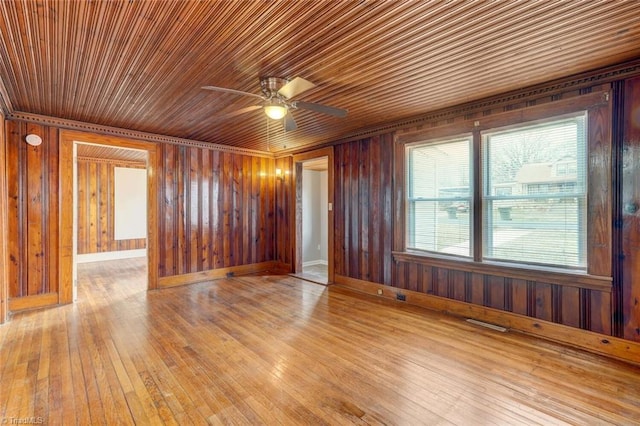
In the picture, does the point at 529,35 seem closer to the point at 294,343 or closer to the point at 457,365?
the point at 457,365

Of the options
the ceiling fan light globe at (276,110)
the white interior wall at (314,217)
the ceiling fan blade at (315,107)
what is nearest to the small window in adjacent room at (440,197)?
the ceiling fan blade at (315,107)

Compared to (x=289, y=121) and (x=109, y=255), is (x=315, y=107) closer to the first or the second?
(x=289, y=121)

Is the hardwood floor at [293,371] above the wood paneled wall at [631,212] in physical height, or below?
below

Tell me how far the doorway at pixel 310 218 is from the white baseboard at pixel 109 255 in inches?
195

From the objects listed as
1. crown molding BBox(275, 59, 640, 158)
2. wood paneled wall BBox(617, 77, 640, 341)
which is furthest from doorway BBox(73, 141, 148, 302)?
wood paneled wall BBox(617, 77, 640, 341)

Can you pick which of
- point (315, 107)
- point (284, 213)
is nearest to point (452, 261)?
point (315, 107)

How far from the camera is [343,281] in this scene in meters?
5.25

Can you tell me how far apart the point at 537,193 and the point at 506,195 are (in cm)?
30

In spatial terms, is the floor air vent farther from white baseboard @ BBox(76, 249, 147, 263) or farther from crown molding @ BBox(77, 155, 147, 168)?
crown molding @ BBox(77, 155, 147, 168)

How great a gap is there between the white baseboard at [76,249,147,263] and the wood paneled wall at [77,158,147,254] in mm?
83

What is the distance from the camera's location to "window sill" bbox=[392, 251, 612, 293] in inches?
113

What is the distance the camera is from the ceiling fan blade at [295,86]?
8.05ft

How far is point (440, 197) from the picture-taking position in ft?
13.4

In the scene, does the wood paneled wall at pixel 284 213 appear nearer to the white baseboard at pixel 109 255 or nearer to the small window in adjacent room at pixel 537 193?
the small window in adjacent room at pixel 537 193
